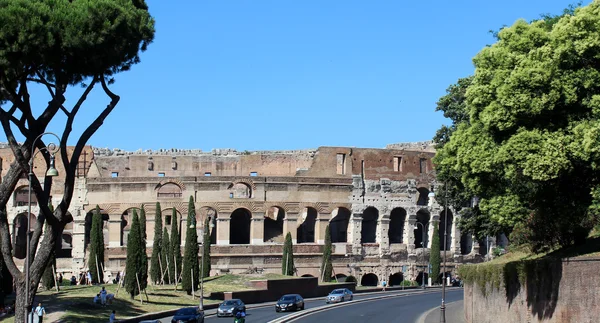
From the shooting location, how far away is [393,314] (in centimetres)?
4309

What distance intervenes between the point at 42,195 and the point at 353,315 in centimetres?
1699

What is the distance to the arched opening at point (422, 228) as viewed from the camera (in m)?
75.1

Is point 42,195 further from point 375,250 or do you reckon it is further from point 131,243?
point 375,250

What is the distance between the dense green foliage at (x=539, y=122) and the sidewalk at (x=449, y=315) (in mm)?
12427

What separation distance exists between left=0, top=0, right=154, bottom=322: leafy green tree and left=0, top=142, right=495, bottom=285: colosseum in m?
37.3

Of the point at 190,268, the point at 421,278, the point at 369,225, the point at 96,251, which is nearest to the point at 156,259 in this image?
the point at 96,251

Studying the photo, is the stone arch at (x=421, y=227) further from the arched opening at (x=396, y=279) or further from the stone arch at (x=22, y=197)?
the stone arch at (x=22, y=197)

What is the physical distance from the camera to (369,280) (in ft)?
241

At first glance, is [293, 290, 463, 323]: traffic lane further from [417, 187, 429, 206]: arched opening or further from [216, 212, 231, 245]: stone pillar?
[417, 187, 429, 206]: arched opening

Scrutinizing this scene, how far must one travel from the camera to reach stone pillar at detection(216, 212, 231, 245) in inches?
2689

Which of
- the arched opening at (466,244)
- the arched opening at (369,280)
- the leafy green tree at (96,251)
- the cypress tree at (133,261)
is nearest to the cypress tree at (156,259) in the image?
the leafy green tree at (96,251)

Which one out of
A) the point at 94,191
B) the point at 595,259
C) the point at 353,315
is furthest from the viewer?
the point at 94,191

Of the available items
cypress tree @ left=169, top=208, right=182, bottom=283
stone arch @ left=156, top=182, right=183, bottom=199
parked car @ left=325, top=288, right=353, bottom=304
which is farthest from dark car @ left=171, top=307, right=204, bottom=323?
stone arch @ left=156, top=182, right=183, bottom=199

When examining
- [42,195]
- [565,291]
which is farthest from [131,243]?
[565,291]
